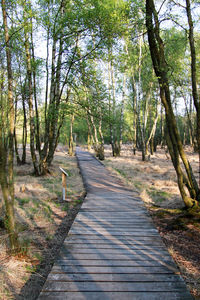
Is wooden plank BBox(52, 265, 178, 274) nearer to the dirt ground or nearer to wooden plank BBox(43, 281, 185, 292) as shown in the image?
wooden plank BBox(43, 281, 185, 292)

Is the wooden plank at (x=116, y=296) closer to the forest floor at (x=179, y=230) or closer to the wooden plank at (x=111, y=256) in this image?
the forest floor at (x=179, y=230)

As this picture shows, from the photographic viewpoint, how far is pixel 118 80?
1919cm

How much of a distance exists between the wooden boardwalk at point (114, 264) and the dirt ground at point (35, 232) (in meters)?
0.41

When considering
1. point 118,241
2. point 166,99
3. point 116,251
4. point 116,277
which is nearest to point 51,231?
point 118,241

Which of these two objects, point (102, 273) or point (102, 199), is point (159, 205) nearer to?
point (102, 199)

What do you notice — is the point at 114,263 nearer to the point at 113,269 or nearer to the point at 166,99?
the point at 113,269

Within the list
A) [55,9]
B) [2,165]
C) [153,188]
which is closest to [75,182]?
[153,188]

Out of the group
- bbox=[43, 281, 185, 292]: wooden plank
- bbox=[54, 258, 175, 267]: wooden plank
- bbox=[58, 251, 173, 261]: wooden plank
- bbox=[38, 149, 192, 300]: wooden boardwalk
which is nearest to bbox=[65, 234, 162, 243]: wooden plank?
bbox=[38, 149, 192, 300]: wooden boardwalk

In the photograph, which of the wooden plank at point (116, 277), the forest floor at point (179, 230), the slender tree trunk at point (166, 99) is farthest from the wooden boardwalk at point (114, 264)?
the slender tree trunk at point (166, 99)

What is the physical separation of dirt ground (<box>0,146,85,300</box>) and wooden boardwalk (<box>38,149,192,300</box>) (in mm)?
412

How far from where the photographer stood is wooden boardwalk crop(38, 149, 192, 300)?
287 centimetres

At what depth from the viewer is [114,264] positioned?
351 centimetres

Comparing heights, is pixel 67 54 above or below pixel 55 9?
below

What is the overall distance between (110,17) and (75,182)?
23.7 ft
